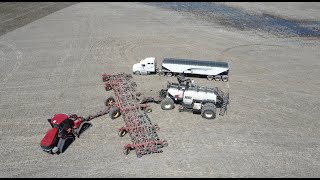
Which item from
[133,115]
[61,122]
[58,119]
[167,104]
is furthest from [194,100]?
[58,119]

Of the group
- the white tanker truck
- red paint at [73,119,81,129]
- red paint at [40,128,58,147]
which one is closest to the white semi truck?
the white tanker truck

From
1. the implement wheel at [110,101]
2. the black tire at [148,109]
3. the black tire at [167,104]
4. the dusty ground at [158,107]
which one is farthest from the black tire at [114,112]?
the black tire at [167,104]

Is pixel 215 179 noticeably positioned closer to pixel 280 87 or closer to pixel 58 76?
pixel 280 87

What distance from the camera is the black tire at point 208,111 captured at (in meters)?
24.6

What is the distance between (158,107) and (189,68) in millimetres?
7251

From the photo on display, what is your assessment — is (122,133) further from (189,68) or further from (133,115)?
(189,68)

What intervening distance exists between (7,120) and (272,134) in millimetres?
21452

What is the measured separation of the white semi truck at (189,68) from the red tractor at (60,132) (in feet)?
38.4

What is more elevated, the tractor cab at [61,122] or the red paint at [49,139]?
the tractor cab at [61,122]

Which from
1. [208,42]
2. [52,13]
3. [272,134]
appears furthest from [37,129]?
[52,13]

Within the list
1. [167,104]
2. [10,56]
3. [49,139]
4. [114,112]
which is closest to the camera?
[49,139]

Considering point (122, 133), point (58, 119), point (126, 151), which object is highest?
point (58, 119)

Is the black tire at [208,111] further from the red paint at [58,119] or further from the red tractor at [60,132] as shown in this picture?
the red paint at [58,119]

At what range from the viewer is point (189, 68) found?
3219cm
